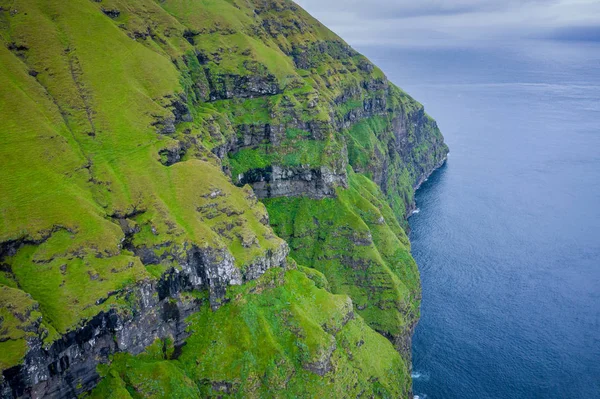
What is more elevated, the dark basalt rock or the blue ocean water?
the dark basalt rock

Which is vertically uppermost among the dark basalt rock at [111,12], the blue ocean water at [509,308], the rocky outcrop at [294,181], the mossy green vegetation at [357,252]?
the dark basalt rock at [111,12]

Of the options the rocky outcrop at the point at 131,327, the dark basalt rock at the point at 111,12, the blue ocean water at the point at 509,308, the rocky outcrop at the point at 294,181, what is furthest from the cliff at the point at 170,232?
the blue ocean water at the point at 509,308

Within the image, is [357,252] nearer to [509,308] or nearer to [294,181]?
[294,181]

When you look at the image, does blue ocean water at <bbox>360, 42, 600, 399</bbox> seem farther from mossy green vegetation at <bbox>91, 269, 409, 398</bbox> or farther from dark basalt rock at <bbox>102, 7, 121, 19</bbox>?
dark basalt rock at <bbox>102, 7, 121, 19</bbox>

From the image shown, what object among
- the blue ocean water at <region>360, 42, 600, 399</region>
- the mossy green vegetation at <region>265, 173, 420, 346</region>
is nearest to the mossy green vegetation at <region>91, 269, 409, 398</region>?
the mossy green vegetation at <region>265, 173, 420, 346</region>

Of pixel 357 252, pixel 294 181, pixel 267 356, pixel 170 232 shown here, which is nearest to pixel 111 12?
pixel 294 181

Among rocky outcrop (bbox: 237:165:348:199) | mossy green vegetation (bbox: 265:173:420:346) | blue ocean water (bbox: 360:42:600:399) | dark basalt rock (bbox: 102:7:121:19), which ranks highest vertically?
dark basalt rock (bbox: 102:7:121:19)

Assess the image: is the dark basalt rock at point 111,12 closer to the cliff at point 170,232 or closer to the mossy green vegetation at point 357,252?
the cliff at point 170,232
